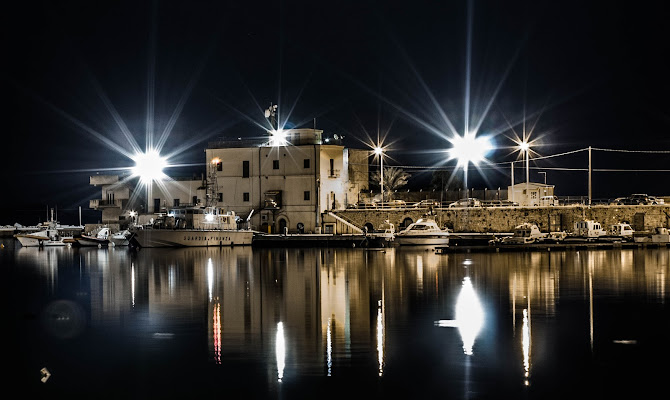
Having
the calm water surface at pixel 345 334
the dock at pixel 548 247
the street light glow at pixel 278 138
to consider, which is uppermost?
the street light glow at pixel 278 138

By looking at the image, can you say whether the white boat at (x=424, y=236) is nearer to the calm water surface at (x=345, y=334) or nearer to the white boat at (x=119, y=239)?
the calm water surface at (x=345, y=334)

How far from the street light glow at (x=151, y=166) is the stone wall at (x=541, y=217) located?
2181 centimetres

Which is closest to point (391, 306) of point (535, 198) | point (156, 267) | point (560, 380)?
point (560, 380)

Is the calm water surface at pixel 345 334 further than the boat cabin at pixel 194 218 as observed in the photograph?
No

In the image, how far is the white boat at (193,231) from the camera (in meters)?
54.9

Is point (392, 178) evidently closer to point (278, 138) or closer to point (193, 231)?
point (278, 138)

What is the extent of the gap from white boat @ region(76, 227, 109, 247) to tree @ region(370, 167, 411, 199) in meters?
26.6

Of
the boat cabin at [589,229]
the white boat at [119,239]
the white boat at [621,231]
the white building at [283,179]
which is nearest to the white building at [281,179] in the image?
the white building at [283,179]

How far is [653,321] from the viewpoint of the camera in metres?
17.8

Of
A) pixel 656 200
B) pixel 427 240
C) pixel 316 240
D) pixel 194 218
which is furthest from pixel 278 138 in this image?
pixel 656 200

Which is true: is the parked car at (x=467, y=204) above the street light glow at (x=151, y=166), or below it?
below

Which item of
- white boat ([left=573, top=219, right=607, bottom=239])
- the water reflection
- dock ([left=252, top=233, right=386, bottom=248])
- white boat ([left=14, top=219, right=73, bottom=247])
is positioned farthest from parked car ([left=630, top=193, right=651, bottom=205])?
white boat ([left=14, top=219, right=73, bottom=247])

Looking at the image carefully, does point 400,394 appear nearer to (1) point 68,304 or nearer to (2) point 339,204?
(1) point 68,304

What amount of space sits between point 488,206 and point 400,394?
51.5m
